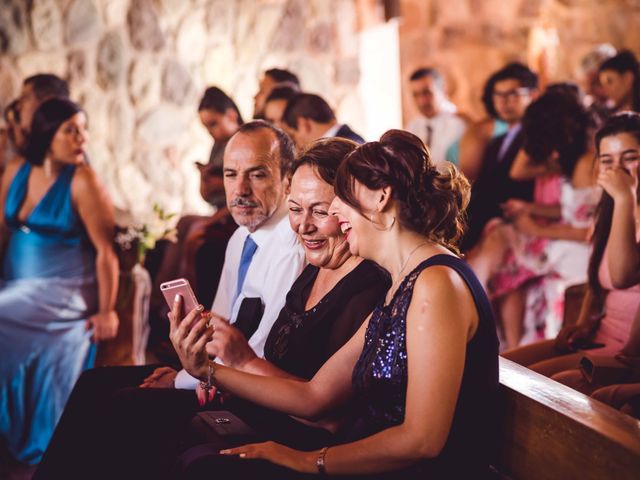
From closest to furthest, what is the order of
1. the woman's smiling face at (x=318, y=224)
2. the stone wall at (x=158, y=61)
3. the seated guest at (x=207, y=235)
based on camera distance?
the woman's smiling face at (x=318, y=224)
the seated guest at (x=207, y=235)
the stone wall at (x=158, y=61)

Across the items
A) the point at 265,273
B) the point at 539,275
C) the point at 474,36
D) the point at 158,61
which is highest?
the point at 474,36

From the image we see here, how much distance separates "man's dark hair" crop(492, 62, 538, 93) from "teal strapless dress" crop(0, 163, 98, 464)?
2.56 m

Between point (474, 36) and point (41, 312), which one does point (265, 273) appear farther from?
point (474, 36)

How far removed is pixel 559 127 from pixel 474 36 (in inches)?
160

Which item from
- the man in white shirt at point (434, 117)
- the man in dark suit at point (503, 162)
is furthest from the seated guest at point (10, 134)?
the man in dark suit at point (503, 162)

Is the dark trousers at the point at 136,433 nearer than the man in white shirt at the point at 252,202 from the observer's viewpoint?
Yes

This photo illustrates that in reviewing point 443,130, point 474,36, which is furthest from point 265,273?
point 474,36

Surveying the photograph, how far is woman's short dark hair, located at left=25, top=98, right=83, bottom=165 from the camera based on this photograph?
3.75 metres

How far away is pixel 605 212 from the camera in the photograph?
2793 millimetres

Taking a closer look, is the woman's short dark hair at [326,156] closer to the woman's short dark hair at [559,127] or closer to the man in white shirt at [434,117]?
the woman's short dark hair at [559,127]

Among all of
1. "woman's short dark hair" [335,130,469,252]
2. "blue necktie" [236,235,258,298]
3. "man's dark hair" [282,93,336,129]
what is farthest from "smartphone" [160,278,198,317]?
"man's dark hair" [282,93,336,129]

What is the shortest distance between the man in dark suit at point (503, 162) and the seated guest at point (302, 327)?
2.29 meters

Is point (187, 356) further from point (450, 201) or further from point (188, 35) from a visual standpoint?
point (188, 35)

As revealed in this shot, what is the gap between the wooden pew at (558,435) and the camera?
1458mm
